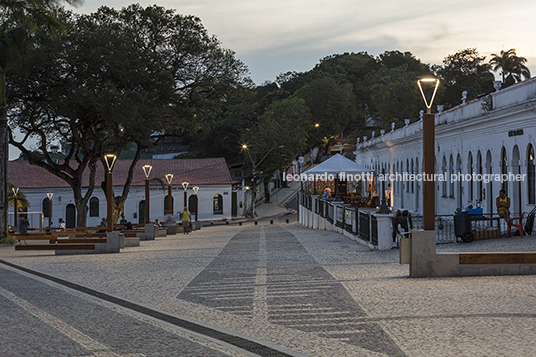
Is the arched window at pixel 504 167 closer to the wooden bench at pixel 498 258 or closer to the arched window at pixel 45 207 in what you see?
the wooden bench at pixel 498 258

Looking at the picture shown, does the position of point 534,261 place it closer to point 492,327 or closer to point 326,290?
point 326,290

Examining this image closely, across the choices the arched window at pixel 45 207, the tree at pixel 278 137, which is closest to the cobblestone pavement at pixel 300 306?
the arched window at pixel 45 207

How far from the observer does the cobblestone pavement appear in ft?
23.2

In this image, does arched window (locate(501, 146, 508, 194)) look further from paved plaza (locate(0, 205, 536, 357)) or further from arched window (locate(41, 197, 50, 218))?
arched window (locate(41, 197, 50, 218))

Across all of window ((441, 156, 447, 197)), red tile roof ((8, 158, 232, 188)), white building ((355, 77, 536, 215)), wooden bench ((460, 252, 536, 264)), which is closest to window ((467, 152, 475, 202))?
white building ((355, 77, 536, 215))

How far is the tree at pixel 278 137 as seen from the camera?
70688mm

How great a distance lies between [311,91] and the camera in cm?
8575

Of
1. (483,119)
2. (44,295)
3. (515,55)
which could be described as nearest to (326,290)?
(44,295)

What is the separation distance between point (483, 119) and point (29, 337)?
2237cm

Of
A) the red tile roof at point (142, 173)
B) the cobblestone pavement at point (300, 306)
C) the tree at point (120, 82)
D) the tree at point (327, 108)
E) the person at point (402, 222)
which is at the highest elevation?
the tree at point (327, 108)

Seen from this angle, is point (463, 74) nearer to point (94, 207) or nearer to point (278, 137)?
point (278, 137)

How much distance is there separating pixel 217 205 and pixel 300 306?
176ft

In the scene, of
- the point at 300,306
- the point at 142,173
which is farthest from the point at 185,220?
the point at 142,173

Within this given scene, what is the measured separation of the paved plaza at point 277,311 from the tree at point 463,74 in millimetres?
64649
